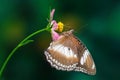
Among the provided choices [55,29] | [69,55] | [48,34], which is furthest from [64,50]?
[48,34]

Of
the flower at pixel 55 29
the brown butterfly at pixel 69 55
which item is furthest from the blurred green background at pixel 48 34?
the flower at pixel 55 29

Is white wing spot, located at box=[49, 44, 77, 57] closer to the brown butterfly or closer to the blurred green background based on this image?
the brown butterfly

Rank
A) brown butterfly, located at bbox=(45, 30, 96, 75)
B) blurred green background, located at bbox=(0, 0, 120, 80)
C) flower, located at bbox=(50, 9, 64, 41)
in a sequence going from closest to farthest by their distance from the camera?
flower, located at bbox=(50, 9, 64, 41)
brown butterfly, located at bbox=(45, 30, 96, 75)
blurred green background, located at bbox=(0, 0, 120, 80)

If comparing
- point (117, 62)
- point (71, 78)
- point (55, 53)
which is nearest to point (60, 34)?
point (55, 53)

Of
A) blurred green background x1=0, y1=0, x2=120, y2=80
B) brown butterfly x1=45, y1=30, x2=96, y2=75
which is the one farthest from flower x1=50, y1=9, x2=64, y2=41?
blurred green background x1=0, y1=0, x2=120, y2=80

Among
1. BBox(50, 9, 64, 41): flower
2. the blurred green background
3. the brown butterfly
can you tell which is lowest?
the brown butterfly

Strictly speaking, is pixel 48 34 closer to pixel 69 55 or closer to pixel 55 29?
pixel 69 55
